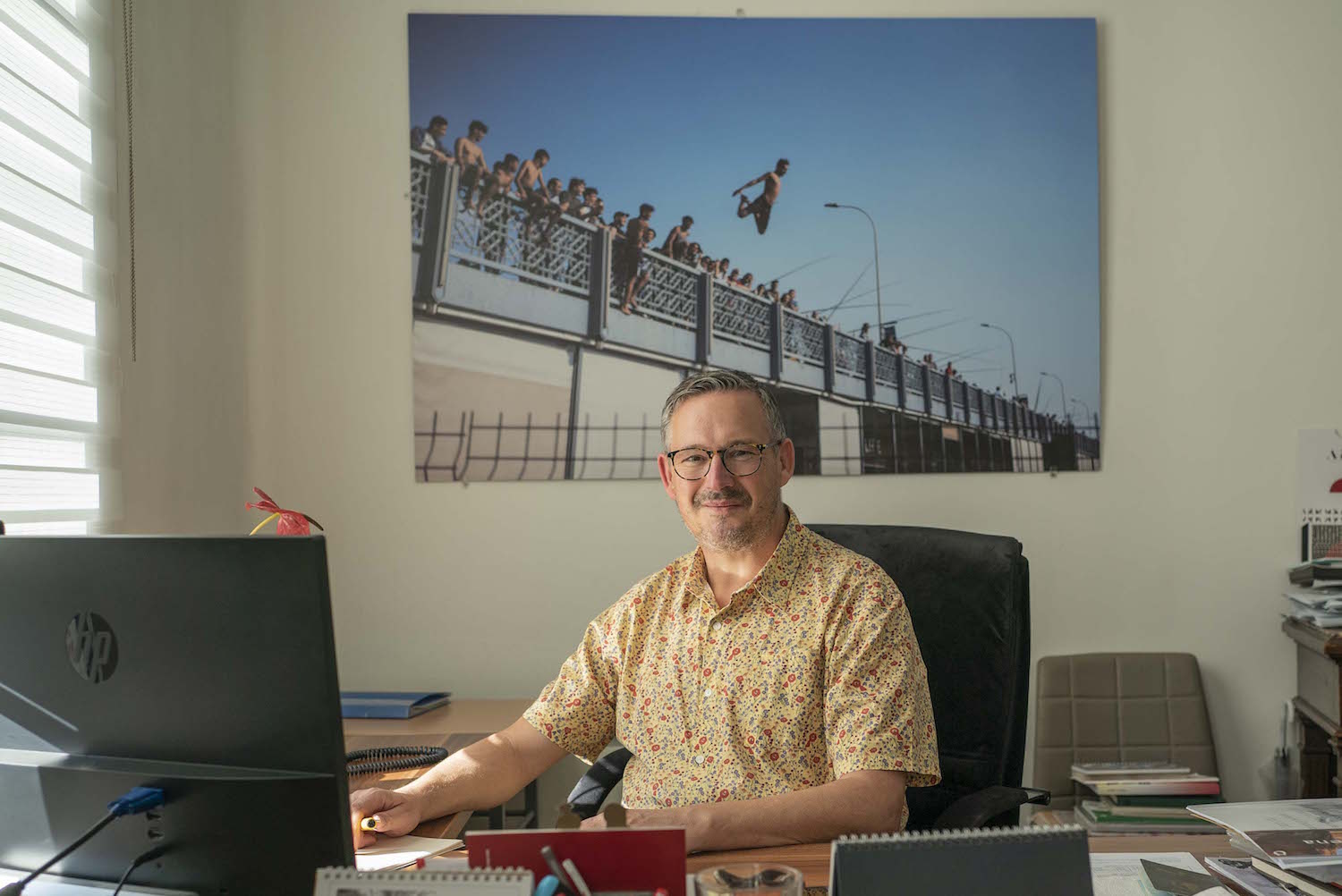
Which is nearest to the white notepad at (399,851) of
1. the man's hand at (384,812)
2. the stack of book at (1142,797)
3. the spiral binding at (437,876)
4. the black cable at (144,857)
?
the man's hand at (384,812)

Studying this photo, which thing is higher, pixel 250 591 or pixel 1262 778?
pixel 250 591

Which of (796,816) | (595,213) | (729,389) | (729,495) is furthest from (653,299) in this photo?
(796,816)

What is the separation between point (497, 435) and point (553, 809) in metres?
0.95

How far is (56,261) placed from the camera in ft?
5.92

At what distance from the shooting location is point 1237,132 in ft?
8.75

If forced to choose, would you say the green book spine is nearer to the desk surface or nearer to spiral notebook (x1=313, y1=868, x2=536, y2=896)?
the desk surface

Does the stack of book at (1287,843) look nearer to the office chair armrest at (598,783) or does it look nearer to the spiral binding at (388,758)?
the office chair armrest at (598,783)

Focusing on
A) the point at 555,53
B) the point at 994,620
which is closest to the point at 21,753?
the point at 994,620

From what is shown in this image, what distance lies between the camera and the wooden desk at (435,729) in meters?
1.79

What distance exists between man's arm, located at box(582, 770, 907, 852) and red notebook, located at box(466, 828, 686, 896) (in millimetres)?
386

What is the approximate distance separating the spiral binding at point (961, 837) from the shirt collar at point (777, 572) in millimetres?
825

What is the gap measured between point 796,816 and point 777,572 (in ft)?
1.37

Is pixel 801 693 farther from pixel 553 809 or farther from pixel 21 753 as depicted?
pixel 553 809

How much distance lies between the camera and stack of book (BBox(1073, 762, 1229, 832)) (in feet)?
7.77
